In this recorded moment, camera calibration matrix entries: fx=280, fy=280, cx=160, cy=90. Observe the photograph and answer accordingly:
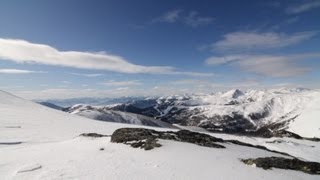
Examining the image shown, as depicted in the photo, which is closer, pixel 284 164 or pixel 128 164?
pixel 128 164

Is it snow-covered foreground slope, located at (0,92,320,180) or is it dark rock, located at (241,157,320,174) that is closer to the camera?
snow-covered foreground slope, located at (0,92,320,180)

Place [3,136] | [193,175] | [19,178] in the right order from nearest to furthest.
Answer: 1. [19,178]
2. [193,175]
3. [3,136]

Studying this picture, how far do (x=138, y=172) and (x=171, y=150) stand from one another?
228 inches

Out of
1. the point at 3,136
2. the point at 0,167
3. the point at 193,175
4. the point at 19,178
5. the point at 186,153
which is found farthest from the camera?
the point at 3,136

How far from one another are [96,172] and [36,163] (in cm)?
451

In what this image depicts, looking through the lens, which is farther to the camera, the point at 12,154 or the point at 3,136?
the point at 3,136

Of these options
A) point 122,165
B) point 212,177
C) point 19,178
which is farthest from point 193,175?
point 19,178

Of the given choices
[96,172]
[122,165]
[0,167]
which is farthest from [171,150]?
[0,167]

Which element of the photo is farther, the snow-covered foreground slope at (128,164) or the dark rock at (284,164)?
the dark rock at (284,164)

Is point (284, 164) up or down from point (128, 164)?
up

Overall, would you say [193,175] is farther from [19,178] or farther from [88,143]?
[88,143]

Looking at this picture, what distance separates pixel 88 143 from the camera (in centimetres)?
2502

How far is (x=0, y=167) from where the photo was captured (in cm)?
1644

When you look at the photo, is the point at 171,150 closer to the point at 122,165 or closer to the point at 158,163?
the point at 158,163
